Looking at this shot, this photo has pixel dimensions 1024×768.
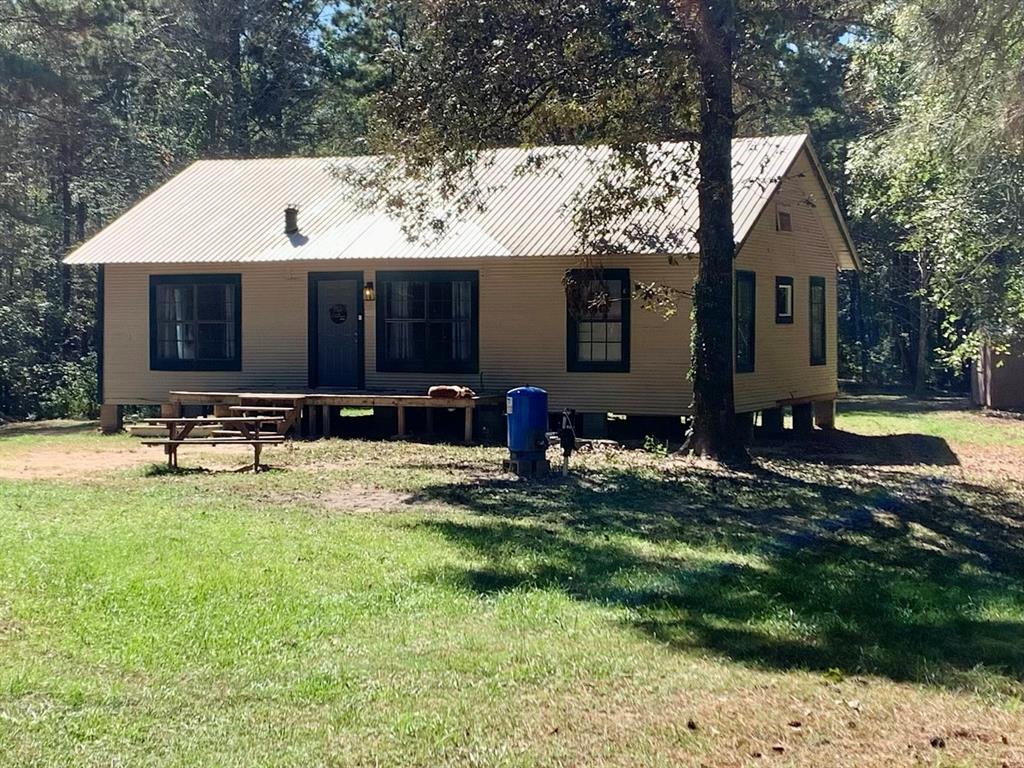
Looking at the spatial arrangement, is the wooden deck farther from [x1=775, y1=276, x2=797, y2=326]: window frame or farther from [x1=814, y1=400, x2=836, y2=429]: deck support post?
[x1=814, y1=400, x2=836, y2=429]: deck support post

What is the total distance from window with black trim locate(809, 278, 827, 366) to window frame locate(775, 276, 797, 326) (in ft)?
3.24

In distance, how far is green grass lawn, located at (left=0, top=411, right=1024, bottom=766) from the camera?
541cm

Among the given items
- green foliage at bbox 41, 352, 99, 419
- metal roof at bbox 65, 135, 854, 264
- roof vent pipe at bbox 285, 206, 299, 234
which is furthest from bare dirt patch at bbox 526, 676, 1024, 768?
green foliage at bbox 41, 352, 99, 419

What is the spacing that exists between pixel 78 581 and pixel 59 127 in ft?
88.7

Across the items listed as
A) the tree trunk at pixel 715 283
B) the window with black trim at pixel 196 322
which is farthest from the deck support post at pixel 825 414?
the window with black trim at pixel 196 322

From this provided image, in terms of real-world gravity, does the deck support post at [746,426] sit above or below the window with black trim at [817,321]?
below

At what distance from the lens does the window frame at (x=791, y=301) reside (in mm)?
21578

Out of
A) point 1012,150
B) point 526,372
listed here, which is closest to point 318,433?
point 526,372

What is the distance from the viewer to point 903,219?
2645 centimetres

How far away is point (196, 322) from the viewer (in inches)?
868

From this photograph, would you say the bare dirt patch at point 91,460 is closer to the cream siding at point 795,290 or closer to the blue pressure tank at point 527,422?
the blue pressure tank at point 527,422

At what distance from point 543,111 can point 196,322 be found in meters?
8.99

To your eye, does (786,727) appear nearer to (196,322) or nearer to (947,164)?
(947,164)

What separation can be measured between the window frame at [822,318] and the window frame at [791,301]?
2.64 feet
